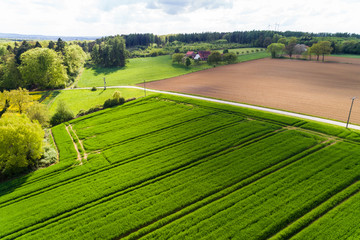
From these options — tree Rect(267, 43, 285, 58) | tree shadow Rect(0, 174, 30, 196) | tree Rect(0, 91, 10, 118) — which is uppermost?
tree Rect(267, 43, 285, 58)

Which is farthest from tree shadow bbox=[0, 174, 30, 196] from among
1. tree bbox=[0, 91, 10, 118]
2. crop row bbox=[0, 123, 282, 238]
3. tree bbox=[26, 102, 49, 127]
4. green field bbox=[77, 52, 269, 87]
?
green field bbox=[77, 52, 269, 87]

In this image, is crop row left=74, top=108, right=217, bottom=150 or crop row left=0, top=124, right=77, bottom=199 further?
crop row left=74, top=108, right=217, bottom=150

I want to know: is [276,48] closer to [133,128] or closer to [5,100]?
[133,128]

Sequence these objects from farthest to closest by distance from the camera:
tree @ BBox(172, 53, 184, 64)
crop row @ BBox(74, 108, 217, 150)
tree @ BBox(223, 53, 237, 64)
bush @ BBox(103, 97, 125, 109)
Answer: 1. tree @ BBox(172, 53, 184, 64)
2. tree @ BBox(223, 53, 237, 64)
3. bush @ BBox(103, 97, 125, 109)
4. crop row @ BBox(74, 108, 217, 150)

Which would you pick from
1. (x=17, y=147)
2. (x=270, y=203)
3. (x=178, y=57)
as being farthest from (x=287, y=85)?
(x=17, y=147)

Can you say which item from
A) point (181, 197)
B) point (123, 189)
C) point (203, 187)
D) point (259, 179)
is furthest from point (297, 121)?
point (123, 189)

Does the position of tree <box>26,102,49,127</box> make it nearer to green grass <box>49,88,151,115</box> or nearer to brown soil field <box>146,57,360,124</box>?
green grass <box>49,88,151,115</box>

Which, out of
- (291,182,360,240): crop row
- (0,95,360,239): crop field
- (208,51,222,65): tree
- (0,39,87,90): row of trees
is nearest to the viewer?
(291,182,360,240): crop row

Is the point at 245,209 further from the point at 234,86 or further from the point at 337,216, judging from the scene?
the point at 234,86
